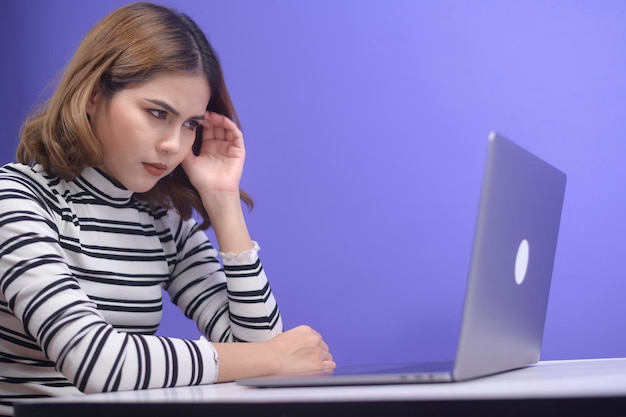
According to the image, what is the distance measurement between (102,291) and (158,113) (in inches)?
11.3

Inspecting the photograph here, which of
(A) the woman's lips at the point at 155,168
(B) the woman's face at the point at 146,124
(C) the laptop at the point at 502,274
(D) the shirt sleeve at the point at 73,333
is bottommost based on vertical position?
(D) the shirt sleeve at the point at 73,333

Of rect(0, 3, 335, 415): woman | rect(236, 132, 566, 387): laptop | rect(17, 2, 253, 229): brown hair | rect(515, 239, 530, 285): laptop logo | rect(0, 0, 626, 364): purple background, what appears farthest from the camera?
rect(0, 0, 626, 364): purple background

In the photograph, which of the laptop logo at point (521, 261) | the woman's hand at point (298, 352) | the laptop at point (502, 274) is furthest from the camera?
the woman's hand at point (298, 352)

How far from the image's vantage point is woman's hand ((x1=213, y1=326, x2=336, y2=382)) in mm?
1033

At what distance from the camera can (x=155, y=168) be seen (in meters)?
1.26

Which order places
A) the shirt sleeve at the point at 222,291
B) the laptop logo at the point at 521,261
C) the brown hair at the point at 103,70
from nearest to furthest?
1. the laptop logo at the point at 521,261
2. the brown hair at the point at 103,70
3. the shirt sleeve at the point at 222,291

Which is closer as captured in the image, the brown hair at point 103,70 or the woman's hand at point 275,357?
the woman's hand at point 275,357

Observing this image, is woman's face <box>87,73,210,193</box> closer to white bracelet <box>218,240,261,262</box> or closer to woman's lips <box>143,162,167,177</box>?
woman's lips <box>143,162,167,177</box>

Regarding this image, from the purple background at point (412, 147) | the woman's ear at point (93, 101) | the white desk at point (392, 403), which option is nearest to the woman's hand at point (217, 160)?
the woman's ear at point (93, 101)

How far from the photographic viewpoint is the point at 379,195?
6.10 ft

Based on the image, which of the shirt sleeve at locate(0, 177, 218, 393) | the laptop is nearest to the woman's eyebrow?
the shirt sleeve at locate(0, 177, 218, 393)

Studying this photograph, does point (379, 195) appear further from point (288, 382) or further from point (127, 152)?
point (288, 382)

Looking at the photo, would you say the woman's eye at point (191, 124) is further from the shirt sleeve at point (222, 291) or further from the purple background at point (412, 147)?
the purple background at point (412, 147)

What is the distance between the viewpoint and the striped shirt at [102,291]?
935mm
